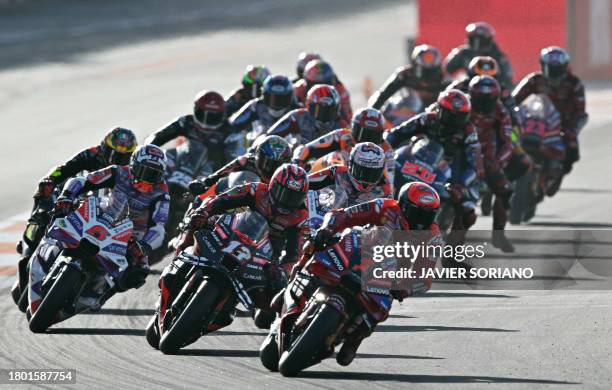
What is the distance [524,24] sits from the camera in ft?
110

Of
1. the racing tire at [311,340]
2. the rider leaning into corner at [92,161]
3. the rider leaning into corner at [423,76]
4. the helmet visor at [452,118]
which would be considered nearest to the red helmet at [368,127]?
the helmet visor at [452,118]

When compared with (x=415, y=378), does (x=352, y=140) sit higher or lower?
lower

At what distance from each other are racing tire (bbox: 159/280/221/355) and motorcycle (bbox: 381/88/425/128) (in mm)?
10050

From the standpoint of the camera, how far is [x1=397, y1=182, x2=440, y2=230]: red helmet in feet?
45.1

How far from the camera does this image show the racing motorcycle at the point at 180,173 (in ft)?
63.2

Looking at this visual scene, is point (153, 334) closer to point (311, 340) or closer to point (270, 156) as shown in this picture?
point (311, 340)

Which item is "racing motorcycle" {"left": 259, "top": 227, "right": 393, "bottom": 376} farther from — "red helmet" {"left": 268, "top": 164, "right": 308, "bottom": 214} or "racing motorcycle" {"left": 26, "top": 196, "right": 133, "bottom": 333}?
"racing motorcycle" {"left": 26, "top": 196, "right": 133, "bottom": 333}

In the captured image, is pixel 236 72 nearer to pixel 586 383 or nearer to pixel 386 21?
pixel 386 21

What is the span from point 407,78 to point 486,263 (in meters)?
5.22

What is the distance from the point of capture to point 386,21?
47531 mm

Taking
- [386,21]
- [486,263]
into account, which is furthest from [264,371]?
[386,21]

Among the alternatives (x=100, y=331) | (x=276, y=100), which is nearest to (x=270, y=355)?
(x=100, y=331)

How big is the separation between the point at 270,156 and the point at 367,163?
99 cm

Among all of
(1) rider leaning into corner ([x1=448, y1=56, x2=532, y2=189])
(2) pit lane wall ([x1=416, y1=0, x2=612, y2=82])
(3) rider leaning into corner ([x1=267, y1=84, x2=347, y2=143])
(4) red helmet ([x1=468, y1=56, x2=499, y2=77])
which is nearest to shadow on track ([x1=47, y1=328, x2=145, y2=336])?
(3) rider leaning into corner ([x1=267, y1=84, x2=347, y2=143])
